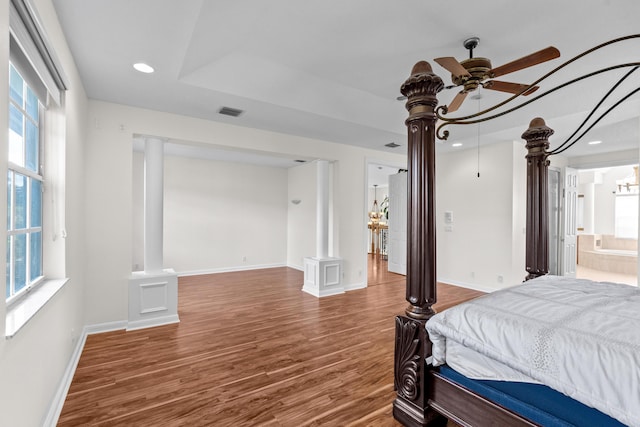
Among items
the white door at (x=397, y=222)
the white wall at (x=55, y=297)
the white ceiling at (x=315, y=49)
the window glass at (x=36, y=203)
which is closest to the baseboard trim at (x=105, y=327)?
the white wall at (x=55, y=297)

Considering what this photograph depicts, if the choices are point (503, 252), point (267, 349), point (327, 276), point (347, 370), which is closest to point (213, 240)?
point (327, 276)

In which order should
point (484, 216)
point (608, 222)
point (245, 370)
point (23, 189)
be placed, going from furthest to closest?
1. point (608, 222)
2. point (484, 216)
3. point (245, 370)
4. point (23, 189)

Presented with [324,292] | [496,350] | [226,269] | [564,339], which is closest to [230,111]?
[324,292]

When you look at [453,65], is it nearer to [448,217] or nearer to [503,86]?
[503,86]

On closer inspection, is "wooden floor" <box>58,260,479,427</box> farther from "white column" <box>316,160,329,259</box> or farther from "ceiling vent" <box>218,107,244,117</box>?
"ceiling vent" <box>218,107,244,117</box>

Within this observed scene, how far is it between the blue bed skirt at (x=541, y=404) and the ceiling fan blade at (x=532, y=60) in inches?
76.3

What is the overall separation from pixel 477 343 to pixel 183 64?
299 centimetres

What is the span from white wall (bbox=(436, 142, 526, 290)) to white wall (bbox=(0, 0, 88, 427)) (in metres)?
5.67

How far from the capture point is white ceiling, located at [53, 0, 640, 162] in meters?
2.05

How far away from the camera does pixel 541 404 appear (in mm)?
1418

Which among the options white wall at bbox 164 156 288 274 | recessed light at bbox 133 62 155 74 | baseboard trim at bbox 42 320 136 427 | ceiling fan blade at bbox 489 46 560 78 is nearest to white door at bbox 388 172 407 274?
white wall at bbox 164 156 288 274

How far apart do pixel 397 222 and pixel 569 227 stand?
3.23m

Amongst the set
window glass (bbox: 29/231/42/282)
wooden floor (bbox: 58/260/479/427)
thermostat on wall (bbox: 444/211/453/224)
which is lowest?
wooden floor (bbox: 58/260/479/427)

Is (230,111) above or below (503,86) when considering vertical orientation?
above
